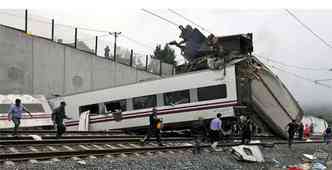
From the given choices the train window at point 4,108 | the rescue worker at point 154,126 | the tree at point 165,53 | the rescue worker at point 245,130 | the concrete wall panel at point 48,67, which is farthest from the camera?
the tree at point 165,53

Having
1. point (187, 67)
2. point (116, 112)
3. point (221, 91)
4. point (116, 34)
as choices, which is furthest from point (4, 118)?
point (116, 34)

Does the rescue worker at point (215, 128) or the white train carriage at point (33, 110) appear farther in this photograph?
the white train carriage at point (33, 110)

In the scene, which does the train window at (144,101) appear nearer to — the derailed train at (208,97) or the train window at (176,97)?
the derailed train at (208,97)

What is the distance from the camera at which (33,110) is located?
30844mm

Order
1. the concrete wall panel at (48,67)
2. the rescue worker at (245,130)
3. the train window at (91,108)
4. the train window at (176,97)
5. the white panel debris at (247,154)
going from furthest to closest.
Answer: the concrete wall panel at (48,67)
the train window at (91,108)
the train window at (176,97)
the rescue worker at (245,130)
the white panel debris at (247,154)

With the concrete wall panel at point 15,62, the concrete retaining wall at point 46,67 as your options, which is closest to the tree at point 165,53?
the concrete retaining wall at point 46,67

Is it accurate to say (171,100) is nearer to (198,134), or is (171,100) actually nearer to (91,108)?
(198,134)

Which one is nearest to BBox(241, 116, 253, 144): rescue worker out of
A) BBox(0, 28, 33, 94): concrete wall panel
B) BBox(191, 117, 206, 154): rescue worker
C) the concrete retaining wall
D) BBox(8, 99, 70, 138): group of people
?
BBox(191, 117, 206, 154): rescue worker

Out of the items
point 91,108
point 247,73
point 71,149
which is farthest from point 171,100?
point 71,149

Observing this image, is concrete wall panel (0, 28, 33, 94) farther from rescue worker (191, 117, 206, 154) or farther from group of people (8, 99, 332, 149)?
rescue worker (191, 117, 206, 154)

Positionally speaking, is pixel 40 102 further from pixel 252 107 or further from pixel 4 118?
pixel 252 107

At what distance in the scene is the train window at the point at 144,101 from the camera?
23.5m

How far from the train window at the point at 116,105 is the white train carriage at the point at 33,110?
5.99m

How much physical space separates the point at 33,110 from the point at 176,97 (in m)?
11.7
